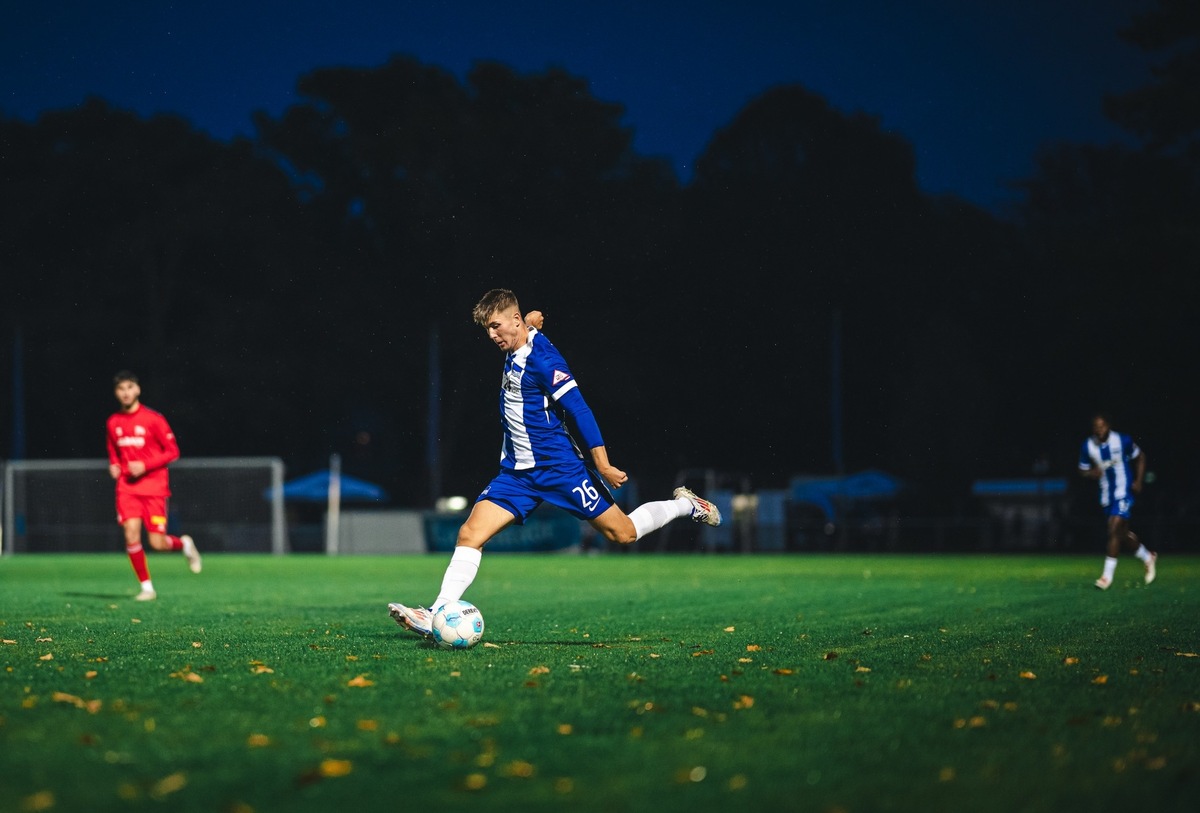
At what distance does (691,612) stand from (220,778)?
27.6ft

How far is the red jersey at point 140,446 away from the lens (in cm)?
1417

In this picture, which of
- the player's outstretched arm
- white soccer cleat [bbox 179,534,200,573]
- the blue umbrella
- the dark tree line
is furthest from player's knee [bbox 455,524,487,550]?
the dark tree line

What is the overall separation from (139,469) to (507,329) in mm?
6817

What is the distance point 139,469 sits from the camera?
14.0m

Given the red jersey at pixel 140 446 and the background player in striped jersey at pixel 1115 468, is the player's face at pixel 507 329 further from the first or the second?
the background player in striped jersey at pixel 1115 468

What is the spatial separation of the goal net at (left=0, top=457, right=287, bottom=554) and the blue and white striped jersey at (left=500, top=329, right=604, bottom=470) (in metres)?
31.1

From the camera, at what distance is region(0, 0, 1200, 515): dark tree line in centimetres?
5278

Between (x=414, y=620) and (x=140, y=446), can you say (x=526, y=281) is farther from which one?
(x=414, y=620)

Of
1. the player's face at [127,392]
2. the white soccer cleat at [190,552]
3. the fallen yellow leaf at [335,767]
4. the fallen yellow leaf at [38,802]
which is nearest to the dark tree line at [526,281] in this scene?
the white soccer cleat at [190,552]

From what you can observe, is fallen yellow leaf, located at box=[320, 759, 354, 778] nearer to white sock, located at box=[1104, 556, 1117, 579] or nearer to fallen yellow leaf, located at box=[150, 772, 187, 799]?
fallen yellow leaf, located at box=[150, 772, 187, 799]

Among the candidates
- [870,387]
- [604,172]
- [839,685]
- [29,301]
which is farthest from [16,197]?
[839,685]

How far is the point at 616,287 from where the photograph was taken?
5634 centimetres

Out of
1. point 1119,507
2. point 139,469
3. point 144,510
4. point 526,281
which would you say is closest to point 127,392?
point 139,469

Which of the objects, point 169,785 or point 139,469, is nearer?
point 169,785
